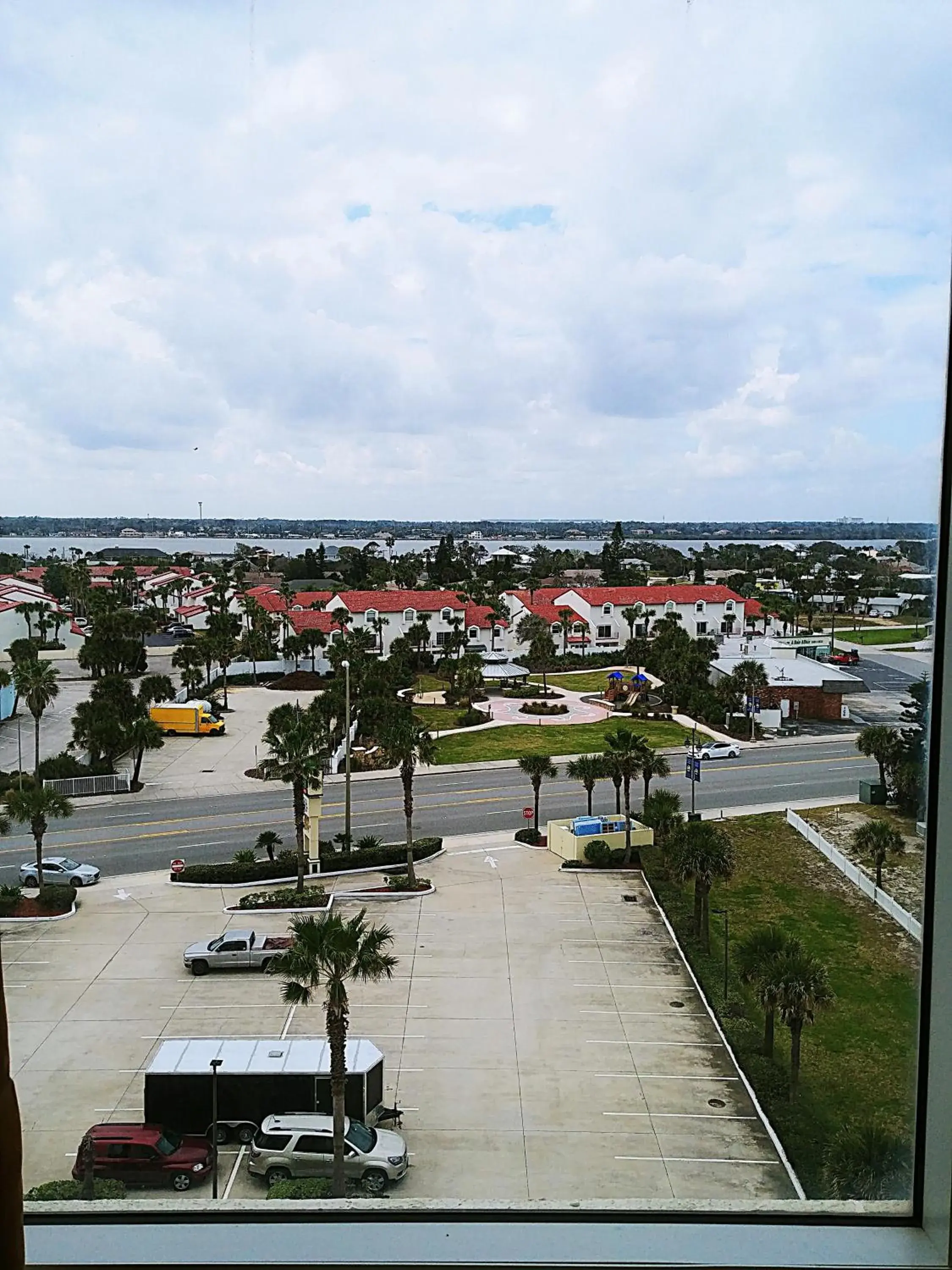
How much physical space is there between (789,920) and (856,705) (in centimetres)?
95

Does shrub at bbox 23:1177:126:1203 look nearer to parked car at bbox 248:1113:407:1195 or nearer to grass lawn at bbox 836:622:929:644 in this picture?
parked car at bbox 248:1113:407:1195

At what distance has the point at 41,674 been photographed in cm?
404

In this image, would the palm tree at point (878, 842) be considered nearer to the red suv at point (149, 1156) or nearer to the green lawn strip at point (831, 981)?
the green lawn strip at point (831, 981)

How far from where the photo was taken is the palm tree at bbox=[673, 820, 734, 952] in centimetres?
405

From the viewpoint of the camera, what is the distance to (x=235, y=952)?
366 cm

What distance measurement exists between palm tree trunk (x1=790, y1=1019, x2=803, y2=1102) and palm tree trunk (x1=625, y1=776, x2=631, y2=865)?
4.69ft

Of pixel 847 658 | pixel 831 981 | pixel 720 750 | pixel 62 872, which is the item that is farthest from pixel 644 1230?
pixel 720 750

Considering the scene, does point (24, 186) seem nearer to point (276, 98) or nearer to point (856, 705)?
point (276, 98)

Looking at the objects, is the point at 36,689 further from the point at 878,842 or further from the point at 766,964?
the point at 878,842

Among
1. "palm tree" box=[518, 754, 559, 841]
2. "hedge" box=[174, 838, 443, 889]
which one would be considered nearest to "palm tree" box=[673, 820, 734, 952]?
"palm tree" box=[518, 754, 559, 841]

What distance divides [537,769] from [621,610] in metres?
1.20

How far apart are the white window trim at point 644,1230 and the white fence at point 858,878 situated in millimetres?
136

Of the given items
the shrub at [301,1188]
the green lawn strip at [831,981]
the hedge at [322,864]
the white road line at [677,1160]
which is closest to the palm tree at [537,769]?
the hedge at [322,864]

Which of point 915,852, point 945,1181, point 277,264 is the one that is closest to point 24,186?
point 277,264
